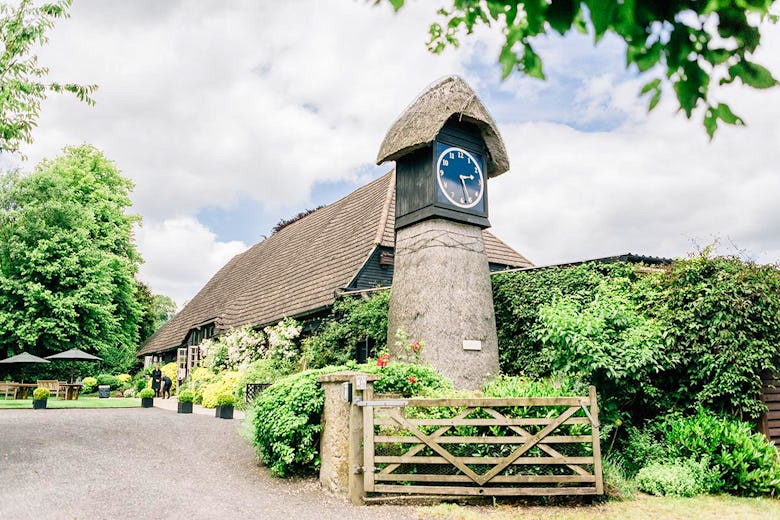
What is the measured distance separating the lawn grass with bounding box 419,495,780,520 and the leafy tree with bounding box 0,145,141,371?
26202 millimetres

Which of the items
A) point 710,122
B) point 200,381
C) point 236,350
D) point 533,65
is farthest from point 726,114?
point 200,381

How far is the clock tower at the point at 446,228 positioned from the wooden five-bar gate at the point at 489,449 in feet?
8.29

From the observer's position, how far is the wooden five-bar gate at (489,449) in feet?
23.0

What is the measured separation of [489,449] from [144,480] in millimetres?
4609

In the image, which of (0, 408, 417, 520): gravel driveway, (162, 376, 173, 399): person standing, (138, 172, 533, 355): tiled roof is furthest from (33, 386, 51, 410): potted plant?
(162, 376, 173, 399): person standing

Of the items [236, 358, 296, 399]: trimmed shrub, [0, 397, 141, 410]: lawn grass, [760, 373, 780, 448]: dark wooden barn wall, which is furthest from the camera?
[0, 397, 141, 410]: lawn grass

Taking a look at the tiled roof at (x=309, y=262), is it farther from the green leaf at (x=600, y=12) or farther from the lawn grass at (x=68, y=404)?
the green leaf at (x=600, y=12)

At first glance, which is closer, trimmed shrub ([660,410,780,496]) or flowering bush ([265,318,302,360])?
trimmed shrub ([660,410,780,496])

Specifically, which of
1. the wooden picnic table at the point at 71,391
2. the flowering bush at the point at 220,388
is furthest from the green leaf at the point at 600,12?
the wooden picnic table at the point at 71,391

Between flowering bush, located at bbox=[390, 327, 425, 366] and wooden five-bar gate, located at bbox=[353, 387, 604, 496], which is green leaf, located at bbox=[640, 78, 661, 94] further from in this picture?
flowering bush, located at bbox=[390, 327, 425, 366]

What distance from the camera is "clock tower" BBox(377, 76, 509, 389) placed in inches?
400

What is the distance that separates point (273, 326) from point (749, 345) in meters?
13.5

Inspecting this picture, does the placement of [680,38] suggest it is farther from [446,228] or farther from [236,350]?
[236,350]

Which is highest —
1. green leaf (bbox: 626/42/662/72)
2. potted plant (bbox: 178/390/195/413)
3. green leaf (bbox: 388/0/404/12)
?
green leaf (bbox: 388/0/404/12)
